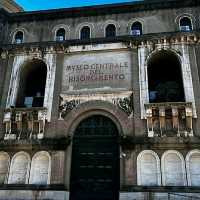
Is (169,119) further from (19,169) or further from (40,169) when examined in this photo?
(19,169)

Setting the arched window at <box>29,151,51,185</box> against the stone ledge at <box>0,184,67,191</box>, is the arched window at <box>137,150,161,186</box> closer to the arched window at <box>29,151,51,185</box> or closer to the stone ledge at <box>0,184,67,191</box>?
the stone ledge at <box>0,184,67,191</box>

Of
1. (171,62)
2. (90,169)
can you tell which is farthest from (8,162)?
(171,62)

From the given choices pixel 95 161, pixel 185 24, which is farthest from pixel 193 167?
pixel 185 24

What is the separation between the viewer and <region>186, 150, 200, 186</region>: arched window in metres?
16.2

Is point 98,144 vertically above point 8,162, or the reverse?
point 98,144

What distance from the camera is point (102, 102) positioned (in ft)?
62.5

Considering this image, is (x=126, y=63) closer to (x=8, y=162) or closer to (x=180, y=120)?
(x=180, y=120)

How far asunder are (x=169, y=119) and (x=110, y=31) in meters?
8.45

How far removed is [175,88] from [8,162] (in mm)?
12179

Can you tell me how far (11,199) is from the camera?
57.1ft

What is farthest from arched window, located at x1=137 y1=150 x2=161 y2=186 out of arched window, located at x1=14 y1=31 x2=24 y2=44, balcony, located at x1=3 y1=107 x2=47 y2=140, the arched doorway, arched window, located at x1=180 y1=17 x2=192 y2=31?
arched window, located at x1=14 y1=31 x2=24 y2=44

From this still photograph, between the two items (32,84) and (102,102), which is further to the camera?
(32,84)

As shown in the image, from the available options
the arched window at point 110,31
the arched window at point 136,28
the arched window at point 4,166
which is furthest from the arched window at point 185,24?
the arched window at point 4,166

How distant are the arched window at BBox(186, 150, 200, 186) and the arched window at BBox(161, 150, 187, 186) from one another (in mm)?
283
